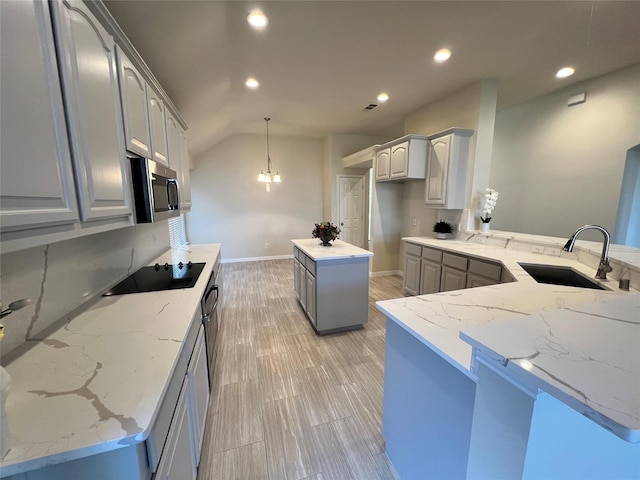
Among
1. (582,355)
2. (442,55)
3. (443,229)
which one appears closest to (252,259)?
(443,229)

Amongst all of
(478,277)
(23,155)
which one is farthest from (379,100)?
(23,155)

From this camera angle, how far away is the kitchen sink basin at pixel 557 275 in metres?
2.07

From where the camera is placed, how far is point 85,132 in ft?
3.23

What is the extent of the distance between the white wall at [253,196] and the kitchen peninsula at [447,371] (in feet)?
16.6

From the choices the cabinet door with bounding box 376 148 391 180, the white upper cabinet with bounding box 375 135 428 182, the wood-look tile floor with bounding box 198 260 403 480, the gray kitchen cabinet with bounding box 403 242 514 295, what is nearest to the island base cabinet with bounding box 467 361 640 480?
the wood-look tile floor with bounding box 198 260 403 480

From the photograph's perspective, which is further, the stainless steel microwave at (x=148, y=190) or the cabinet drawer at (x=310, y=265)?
the cabinet drawer at (x=310, y=265)

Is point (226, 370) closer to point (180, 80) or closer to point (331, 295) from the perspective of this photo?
point (331, 295)

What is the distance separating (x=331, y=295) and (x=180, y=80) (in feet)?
8.91

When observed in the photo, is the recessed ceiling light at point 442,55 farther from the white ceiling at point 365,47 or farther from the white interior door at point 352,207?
the white interior door at point 352,207

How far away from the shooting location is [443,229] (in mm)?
3605

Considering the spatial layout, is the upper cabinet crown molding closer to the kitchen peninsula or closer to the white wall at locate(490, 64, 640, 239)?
the kitchen peninsula

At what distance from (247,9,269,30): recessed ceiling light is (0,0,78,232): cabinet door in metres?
1.53

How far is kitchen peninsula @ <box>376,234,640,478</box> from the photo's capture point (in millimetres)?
763

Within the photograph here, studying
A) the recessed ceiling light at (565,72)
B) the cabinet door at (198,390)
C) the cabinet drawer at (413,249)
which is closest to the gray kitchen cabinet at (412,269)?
the cabinet drawer at (413,249)
